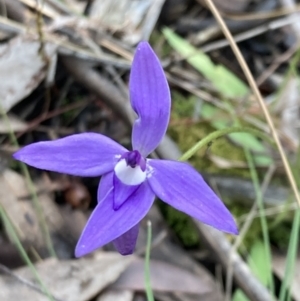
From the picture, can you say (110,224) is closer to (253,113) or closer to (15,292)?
(15,292)

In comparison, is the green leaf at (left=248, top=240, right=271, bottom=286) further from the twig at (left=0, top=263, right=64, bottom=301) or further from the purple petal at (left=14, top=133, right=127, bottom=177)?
the purple petal at (left=14, top=133, right=127, bottom=177)

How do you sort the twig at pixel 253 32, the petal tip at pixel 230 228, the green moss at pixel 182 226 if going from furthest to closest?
the twig at pixel 253 32, the green moss at pixel 182 226, the petal tip at pixel 230 228

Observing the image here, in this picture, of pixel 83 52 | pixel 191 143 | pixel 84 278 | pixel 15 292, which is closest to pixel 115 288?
pixel 84 278

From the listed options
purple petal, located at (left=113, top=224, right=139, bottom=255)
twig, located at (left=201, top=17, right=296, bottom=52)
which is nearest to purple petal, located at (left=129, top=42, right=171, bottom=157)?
purple petal, located at (left=113, top=224, right=139, bottom=255)

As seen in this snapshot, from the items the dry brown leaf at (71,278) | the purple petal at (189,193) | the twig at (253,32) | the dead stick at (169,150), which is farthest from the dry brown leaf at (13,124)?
the purple petal at (189,193)

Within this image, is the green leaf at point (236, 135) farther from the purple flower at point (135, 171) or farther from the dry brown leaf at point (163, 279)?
the purple flower at point (135, 171)

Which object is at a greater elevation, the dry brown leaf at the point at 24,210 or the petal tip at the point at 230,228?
the petal tip at the point at 230,228

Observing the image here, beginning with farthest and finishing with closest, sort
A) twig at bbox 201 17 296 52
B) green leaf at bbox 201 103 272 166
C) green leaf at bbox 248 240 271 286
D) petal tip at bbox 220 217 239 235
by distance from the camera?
twig at bbox 201 17 296 52
green leaf at bbox 201 103 272 166
green leaf at bbox 248 240 271 286
petal tip at bbox 220 217 239 235
